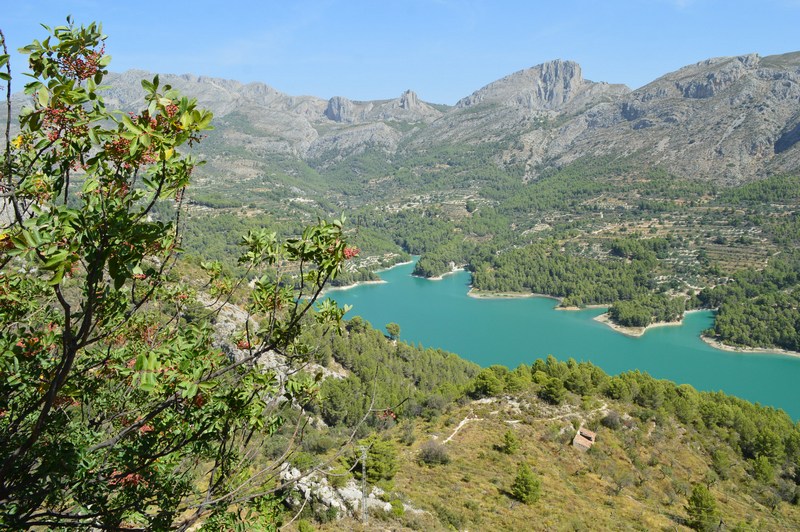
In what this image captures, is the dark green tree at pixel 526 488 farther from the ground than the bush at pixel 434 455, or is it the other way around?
the dark green tree at pixel 526 488

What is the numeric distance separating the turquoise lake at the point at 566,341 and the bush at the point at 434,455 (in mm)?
24747

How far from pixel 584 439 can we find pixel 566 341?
44.3 m

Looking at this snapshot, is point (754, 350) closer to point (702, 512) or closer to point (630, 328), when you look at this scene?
point (630, 328)

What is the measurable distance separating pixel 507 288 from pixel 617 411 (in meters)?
67.3

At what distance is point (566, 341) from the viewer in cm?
6419

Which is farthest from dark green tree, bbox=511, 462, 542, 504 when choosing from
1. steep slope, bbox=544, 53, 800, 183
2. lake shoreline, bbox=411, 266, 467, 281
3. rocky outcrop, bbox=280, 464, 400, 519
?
steep slope, bbox=544, 53, 800, 183

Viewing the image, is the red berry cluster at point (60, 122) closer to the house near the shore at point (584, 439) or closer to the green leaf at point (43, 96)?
the green leaf at point (43, 96)

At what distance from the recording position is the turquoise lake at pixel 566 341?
5269 centimetres

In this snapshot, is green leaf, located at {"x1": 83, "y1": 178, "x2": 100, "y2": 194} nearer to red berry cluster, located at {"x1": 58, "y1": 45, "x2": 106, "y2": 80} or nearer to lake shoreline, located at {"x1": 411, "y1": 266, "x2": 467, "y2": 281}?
red berry cluster, located at {"x1": 58, "y1": 45, "x2": 106, "y2": 80}

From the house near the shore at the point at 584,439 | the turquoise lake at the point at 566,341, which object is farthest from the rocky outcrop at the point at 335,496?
the turquoise lake at the point at 566,341

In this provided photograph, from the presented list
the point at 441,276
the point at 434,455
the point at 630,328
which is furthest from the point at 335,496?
the point at 441,276

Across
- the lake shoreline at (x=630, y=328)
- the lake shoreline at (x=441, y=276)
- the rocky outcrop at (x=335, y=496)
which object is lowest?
the lake shoreline at (x=630, y=328)

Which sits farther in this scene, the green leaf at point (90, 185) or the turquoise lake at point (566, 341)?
the turquoise lake at point (566, 341)

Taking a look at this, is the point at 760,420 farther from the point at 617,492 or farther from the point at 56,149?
the point at 56,149
